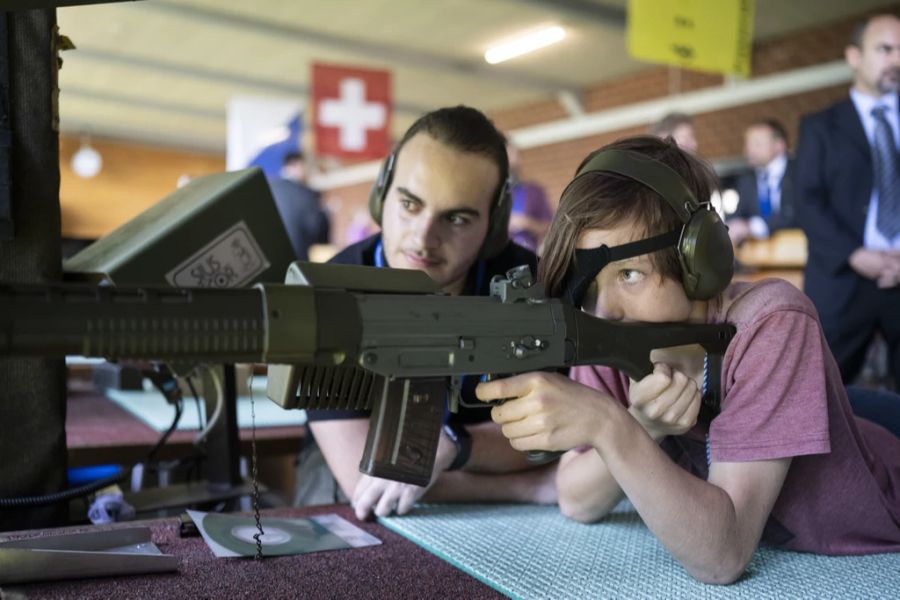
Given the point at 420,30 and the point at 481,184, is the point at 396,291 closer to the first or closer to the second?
the point at 481,184

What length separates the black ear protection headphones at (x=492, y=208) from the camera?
1.57 meters

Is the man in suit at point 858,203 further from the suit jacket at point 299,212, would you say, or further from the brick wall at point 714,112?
the suit jacket at point 299,212

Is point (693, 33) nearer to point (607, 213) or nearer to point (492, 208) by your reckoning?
point (492, 208)

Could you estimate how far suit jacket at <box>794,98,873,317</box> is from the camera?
8.91 feet

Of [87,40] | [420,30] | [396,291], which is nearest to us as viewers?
[396,291]

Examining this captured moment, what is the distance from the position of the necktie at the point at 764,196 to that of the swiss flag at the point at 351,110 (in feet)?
9.09

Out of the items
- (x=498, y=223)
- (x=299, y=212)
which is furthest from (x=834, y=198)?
(x=299, y=212)

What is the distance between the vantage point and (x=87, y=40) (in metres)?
7.80

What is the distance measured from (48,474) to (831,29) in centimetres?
708

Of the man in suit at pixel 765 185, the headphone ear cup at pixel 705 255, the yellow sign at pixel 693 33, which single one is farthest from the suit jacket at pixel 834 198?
the man in suit at pixel 765 185

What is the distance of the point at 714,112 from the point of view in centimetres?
744

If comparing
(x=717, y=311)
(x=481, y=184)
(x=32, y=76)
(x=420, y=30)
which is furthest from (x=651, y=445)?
(x=420, y=30)

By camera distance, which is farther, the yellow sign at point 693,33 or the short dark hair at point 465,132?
the yellow sign at point 693,33

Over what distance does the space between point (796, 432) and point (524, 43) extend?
6.90m
